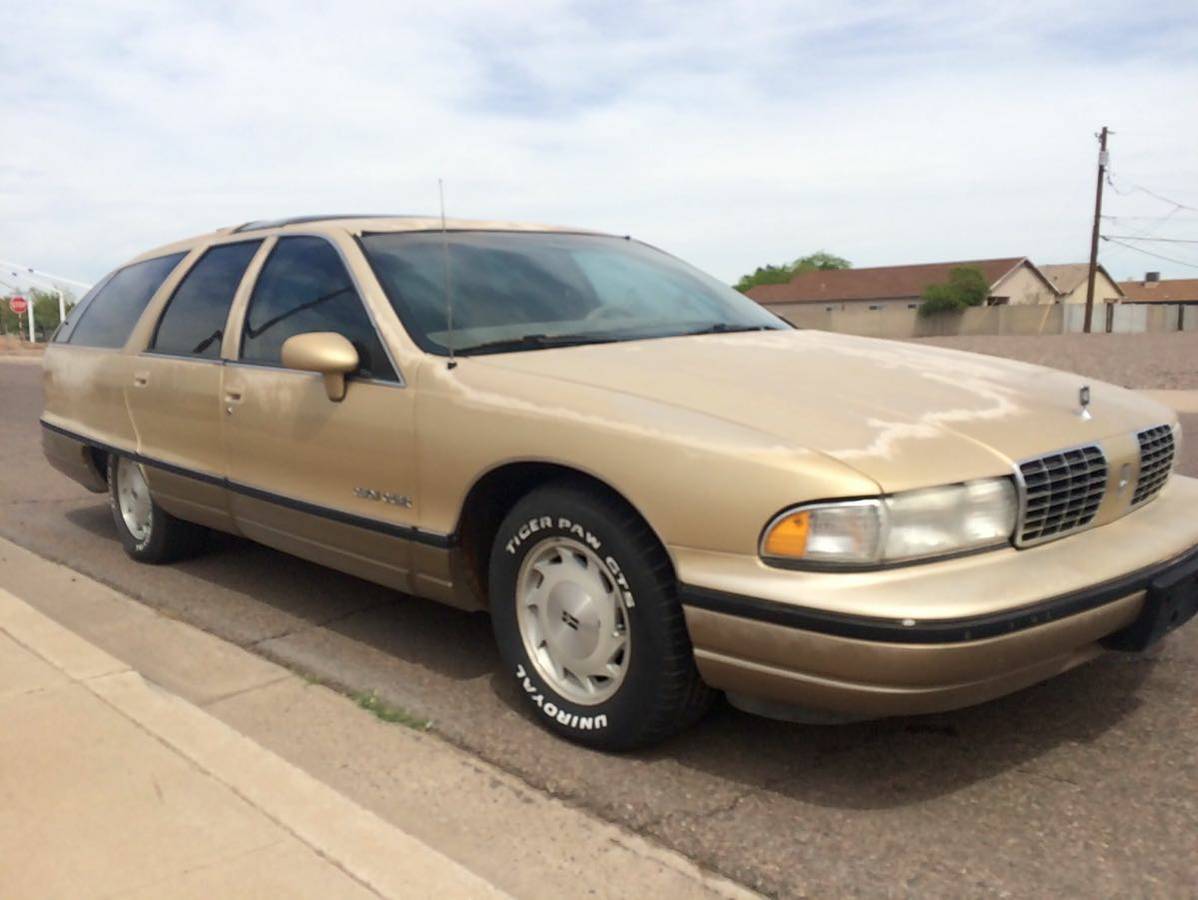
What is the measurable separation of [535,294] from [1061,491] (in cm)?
193

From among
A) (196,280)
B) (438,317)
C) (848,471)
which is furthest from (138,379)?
(848,471)

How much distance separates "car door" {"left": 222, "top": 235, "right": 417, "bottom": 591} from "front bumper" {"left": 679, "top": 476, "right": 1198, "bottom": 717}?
4.22 feet

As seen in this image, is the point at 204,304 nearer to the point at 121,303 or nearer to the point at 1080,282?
the point at 121,303

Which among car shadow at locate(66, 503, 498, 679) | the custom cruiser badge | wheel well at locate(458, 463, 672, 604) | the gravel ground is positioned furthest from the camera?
the gravel ground

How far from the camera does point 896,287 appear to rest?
6756cm

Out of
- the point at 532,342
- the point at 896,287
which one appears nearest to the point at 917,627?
the point at 532,342

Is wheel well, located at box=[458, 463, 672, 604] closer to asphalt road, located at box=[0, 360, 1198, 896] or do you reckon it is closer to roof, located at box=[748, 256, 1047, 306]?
asphalt road, located at box=[0, 360, 1198, 896]

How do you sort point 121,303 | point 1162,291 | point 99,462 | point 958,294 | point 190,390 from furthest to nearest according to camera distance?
point 1162,291
point 958,294
point 99,462
point 121,303
point 190,390

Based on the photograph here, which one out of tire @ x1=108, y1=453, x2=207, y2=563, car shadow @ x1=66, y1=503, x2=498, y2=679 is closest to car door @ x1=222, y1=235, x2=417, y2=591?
car shadow @ x1=66, y1=503, x2=498, y2=679

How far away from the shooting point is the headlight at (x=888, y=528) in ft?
8.61

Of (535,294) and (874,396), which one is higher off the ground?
(535,294)

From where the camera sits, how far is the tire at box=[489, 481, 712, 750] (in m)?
2.94

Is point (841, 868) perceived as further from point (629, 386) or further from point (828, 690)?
point (629, 386)

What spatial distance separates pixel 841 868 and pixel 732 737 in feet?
2.55
